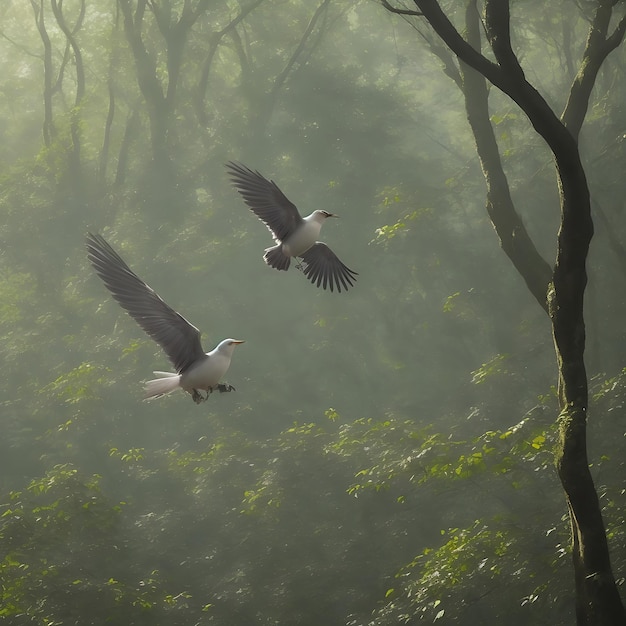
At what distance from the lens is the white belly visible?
4.38 m

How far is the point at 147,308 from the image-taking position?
443 cm

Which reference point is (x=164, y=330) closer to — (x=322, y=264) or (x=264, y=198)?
(x=264, y=198)

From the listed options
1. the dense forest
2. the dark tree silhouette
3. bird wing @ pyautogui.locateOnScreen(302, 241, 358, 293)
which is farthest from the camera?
the dense forest

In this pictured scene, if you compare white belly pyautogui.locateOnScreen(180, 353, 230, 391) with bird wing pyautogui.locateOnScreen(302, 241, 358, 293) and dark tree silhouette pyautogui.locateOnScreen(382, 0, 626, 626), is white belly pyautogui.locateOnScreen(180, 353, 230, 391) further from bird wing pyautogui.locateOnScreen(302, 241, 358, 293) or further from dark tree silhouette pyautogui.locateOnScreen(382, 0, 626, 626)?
dark tree silhouette pyautogui.locateOnScreen(382, 0, 626, 626)

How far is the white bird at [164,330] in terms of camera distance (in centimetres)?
436

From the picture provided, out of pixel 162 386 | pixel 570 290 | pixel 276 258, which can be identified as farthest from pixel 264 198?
pixel 570 290

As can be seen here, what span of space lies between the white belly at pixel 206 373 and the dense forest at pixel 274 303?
15.5 feet

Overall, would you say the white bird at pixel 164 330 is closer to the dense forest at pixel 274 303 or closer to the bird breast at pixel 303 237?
the bird breast at pixel 303 237

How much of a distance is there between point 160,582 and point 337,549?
2.87 metres

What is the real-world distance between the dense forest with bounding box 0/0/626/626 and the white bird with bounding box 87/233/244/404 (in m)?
4.72

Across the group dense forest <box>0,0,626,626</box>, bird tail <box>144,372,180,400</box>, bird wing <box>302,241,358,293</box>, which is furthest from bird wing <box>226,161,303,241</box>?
dense forest <box>0,0,626,626</box>

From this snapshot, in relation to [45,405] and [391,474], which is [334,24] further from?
[391,474]

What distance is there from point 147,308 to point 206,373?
550 mm

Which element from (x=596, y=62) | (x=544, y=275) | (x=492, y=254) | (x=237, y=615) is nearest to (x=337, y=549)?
(x=237, y=615)
